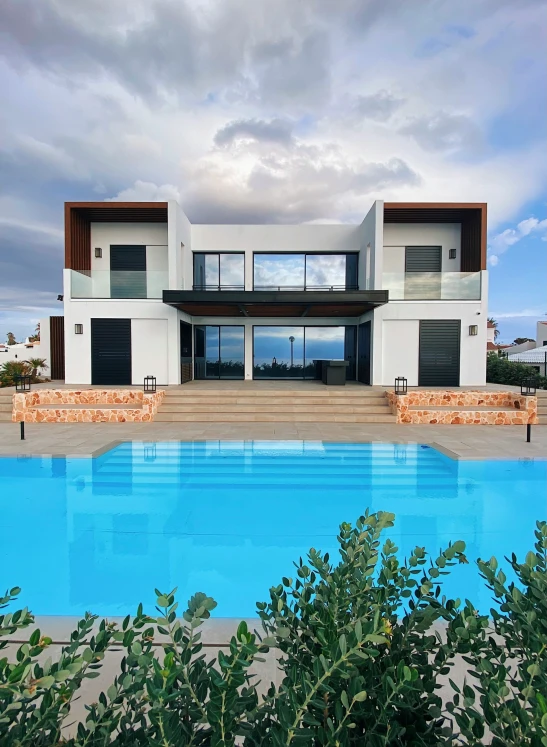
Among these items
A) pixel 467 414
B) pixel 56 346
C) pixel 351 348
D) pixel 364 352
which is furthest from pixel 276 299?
pixel 56 346

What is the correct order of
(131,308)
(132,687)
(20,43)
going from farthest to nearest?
(131,308)
(20,43)
(132,687)

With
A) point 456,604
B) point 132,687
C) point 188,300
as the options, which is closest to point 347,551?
point 456,604

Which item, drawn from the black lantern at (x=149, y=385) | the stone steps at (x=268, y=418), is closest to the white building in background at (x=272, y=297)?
the black lantern at (x=149, y=385)

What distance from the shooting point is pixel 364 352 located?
57.9 feet

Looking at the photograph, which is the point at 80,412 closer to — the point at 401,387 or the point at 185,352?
the point at 185,352

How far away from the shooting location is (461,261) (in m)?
17.8

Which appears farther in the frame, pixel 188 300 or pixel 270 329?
pixel 270 329

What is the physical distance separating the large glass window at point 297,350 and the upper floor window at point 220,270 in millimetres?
2489

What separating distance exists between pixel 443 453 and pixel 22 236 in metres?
33.5

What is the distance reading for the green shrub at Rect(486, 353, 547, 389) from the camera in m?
17.7

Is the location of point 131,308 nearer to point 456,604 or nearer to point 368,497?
point 368,497

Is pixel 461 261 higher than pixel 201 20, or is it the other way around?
pixel 201 20

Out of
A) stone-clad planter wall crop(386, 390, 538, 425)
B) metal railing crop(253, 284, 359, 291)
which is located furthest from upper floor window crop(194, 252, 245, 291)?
stone-clad planter wall crop(386, 390, 538, 425)

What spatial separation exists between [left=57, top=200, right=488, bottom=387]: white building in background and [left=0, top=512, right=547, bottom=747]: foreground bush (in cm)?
1354
